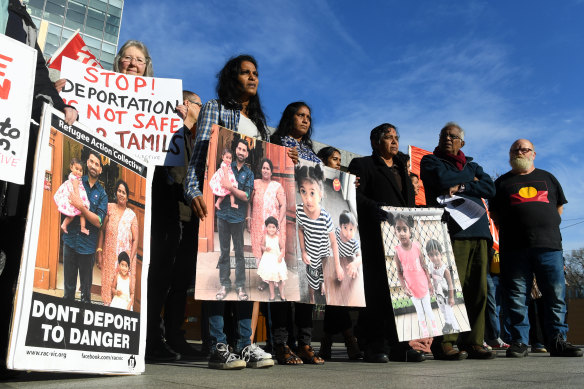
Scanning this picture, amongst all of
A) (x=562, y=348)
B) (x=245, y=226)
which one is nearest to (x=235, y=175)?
(x=245, y=226)

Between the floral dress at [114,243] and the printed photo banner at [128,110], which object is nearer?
the floral dress at [114,243]

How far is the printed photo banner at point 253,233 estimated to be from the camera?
3.08m

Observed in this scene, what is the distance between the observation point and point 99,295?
8.80 ft

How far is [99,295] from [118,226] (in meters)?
0.42

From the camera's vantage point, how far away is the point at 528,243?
15.5ft

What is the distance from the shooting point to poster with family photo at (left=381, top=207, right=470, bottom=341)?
3.87m

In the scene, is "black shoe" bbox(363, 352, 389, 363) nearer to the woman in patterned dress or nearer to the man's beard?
the woman in patterned dress

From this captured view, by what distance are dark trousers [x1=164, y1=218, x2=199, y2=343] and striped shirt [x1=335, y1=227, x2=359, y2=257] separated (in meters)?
1.13

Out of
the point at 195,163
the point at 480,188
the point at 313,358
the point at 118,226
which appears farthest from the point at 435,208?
the point at 118,226

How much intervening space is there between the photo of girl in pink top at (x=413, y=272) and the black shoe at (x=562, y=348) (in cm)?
133

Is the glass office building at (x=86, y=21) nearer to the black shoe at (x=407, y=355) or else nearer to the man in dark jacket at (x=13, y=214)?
the man in dark jacket at (x=13, y=214)

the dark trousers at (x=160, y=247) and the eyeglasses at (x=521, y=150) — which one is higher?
the eyeglasses at (x=521, y=150)

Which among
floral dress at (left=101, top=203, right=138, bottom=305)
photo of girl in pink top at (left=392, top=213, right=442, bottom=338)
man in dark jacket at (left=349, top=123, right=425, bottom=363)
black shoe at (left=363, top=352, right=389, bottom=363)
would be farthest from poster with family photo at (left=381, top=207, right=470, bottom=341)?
floral dress at (left=101, top=203, right=138, bottom=305)

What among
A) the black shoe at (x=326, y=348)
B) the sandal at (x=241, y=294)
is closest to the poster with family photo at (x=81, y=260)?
the sandal at (x=241, y=294)
